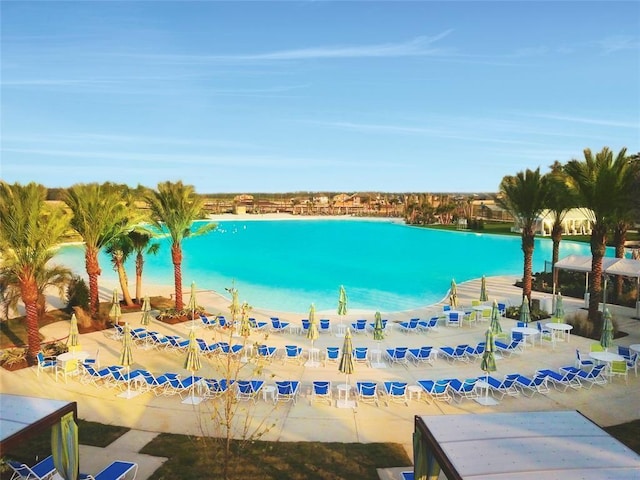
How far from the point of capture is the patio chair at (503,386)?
1154 centimetres

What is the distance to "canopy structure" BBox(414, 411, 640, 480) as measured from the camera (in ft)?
17.5

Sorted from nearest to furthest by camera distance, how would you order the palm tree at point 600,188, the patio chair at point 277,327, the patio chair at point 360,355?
the patio chair at point 360,355, the palm tree at point 600,188, the patio chair at point 277,327

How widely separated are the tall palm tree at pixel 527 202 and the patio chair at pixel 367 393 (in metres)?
11.3

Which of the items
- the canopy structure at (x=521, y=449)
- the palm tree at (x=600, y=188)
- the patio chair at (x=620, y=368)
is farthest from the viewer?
the palm tree at (x=600, y=188)

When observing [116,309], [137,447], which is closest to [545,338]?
[137,447]

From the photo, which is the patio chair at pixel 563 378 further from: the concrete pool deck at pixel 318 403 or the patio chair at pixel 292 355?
the patio chair at pixel 292 355

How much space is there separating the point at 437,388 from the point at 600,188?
11171 millimetres

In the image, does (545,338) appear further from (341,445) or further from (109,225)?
(109,225)

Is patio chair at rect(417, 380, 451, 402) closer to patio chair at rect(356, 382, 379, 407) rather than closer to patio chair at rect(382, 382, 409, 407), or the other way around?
patio chair at rect(382, 382, 409, 407)

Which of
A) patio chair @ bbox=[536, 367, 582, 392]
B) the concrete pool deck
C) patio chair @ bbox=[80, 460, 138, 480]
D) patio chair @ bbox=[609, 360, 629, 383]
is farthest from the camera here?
patio chair @ bbox=[609, 360, 629, 383]

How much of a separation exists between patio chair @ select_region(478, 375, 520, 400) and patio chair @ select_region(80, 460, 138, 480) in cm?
832

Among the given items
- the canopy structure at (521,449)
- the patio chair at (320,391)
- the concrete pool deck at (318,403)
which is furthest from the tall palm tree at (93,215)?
the canopy structure at (521,449)

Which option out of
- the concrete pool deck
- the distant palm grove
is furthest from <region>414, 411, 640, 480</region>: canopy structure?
the distant palm grove

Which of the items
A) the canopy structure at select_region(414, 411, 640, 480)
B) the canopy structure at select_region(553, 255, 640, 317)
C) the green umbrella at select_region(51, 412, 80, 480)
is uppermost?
the canopy structure at select_region(553, 255, 640, 317)
